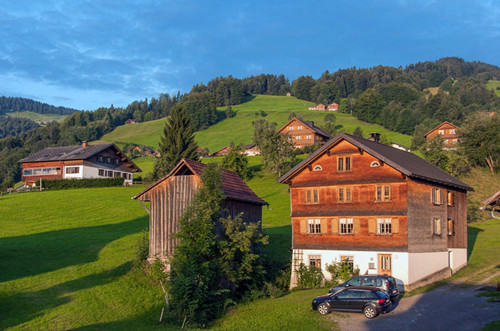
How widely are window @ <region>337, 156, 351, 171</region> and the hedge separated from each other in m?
54.1

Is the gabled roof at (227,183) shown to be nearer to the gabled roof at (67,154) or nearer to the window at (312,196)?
the window at (312,196)

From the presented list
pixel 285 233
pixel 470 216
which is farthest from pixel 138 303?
pixel 470 216

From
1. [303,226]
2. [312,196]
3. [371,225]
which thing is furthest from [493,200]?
[303,226]

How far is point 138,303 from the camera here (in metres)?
31.7

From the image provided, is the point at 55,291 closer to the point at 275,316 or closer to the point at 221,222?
the point at 221,222

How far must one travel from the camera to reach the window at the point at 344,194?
1517 inches

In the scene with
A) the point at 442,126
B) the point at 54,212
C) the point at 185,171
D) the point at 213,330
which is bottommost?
the point at 213,330

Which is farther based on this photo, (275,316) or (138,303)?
(138,303)

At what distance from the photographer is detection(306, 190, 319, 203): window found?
131ft

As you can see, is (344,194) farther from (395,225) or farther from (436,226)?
(436,226)

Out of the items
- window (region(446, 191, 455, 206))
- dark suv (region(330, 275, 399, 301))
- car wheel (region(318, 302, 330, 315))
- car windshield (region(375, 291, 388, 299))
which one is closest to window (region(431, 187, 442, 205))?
window (region(446, 191, 455, 206))

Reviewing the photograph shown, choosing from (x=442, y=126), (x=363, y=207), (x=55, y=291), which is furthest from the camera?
(x=442, y=126)

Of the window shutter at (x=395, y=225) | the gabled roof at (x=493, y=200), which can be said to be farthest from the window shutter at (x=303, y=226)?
the gabled roof at (x=493, y=200)

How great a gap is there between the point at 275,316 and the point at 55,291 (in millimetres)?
14761
